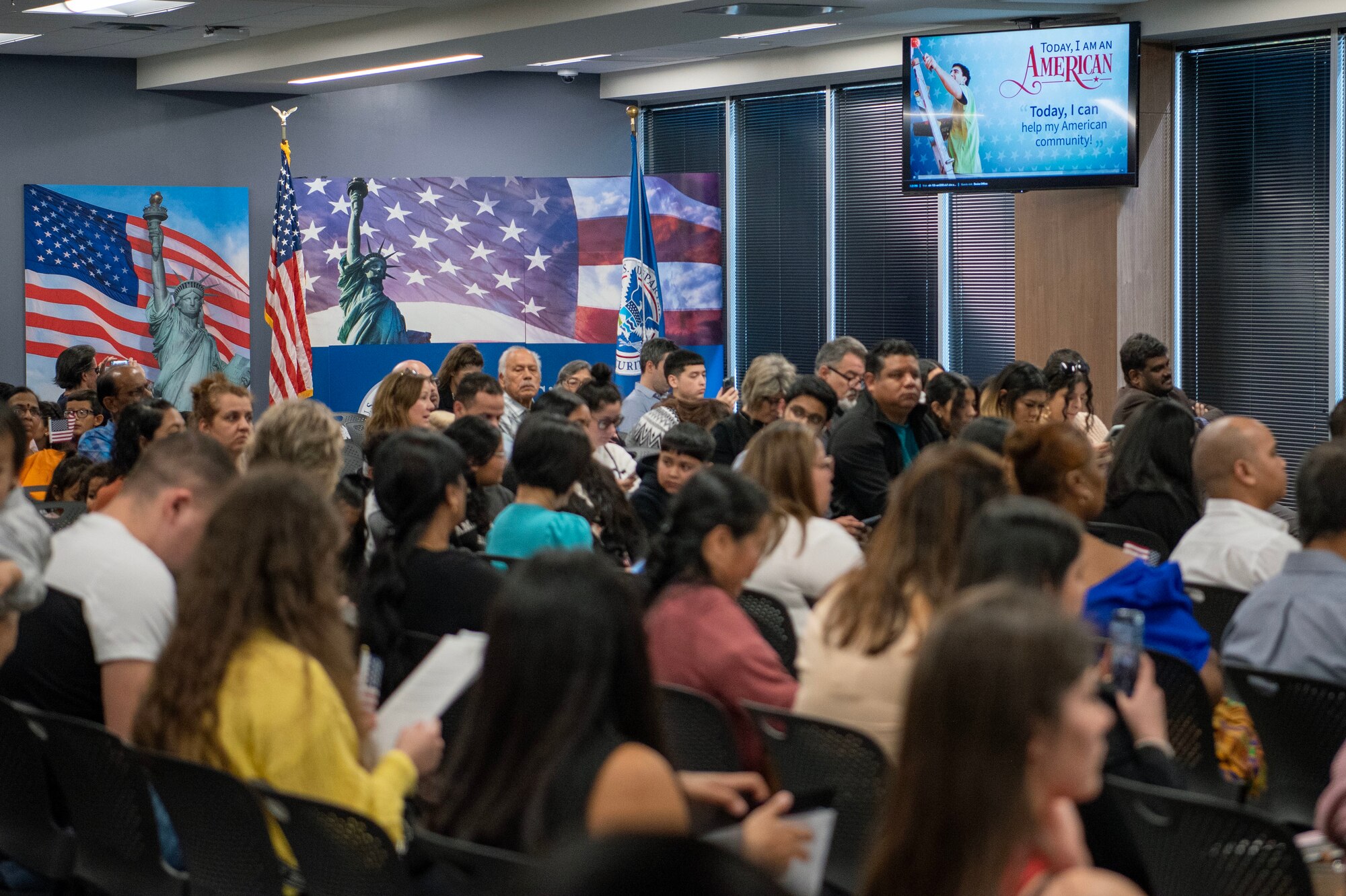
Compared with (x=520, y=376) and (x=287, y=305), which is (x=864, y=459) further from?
(x=287, y=305)

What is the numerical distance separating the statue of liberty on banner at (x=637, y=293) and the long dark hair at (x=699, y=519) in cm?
801

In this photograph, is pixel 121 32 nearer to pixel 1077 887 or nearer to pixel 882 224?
pixel 882 224

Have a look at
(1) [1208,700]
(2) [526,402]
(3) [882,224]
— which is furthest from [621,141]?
(1) [1208,700]

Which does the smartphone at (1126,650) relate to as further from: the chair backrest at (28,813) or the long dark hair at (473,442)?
the long dark hair at (473,442)

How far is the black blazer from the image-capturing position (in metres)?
6.27

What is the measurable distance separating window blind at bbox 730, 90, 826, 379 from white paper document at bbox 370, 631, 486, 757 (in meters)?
10.1

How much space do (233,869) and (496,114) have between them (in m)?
11.0

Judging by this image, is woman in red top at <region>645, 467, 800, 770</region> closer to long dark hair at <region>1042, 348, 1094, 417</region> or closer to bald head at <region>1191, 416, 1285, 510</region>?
bald head at <region>1191, 416, 1285, 510</region>

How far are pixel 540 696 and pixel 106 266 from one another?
10.3 meters

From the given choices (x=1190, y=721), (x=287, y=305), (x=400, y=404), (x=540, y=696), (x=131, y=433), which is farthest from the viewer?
(x=287, y=305)

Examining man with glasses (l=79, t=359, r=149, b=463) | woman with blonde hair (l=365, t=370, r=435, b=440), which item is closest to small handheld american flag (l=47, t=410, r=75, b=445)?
man with glasses (l=79, t=359, r=149, b=463)

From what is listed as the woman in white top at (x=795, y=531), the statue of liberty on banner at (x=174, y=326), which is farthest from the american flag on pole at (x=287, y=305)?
the woman in white top at (x=795, y=531)

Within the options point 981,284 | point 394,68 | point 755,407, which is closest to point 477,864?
point 755,407

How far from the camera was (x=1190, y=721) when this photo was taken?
3324 millimetres
